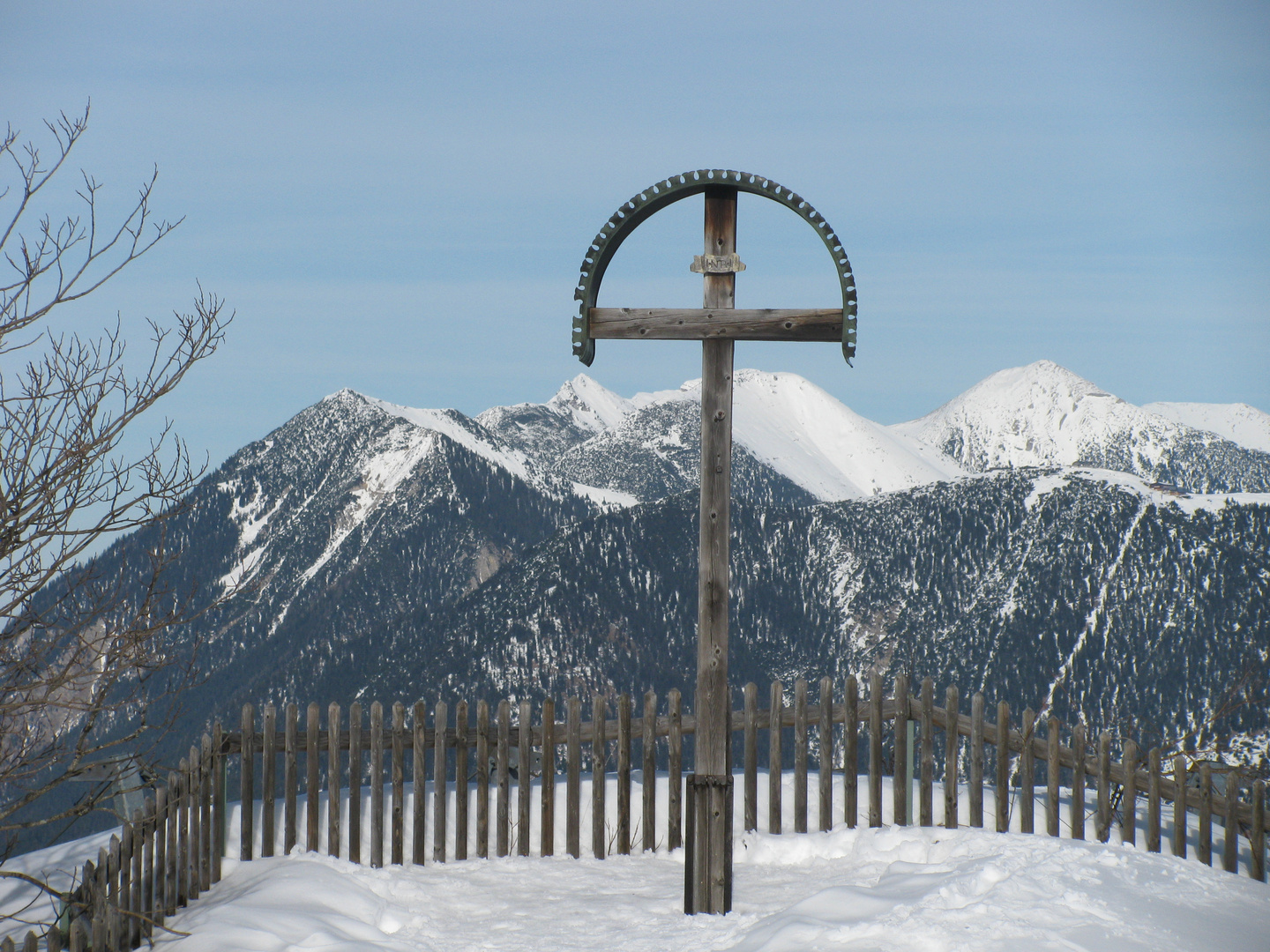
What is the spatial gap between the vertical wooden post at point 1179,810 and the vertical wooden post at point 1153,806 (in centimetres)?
14

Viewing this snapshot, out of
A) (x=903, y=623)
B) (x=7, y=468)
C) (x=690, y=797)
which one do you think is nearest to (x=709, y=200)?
(x=690, y=797)

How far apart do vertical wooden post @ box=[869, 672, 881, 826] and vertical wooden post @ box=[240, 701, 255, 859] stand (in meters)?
5.39

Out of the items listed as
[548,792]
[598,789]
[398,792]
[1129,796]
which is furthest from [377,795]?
[1129,796]

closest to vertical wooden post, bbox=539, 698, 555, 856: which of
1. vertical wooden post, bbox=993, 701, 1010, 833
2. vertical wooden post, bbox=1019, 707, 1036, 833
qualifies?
vertical wooden post, bbox=993, 701, 1010, 833

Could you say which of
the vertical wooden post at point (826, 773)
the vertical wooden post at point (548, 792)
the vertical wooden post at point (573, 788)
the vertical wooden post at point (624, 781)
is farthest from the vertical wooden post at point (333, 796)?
the vertical wooden post at point (826, 773)

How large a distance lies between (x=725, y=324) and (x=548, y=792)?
4.59 metres

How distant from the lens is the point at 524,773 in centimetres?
977

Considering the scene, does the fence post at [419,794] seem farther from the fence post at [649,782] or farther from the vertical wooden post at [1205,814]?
the vertical wooden post at [1205,814]

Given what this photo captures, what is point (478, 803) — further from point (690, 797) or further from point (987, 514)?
point (987, 514)

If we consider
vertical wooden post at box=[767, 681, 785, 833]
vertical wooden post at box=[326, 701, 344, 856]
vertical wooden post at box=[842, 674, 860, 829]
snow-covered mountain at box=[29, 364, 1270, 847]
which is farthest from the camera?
snow-covered mountain at box=[29, 364, 1270, 847]

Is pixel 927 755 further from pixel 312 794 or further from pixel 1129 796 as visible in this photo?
pixel 312 794

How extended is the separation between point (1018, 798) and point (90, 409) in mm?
8480

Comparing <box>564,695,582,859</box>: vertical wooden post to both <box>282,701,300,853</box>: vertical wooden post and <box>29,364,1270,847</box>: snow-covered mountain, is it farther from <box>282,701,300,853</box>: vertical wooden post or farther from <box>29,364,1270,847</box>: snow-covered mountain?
<box>29,364,1270,847</box>: snow-covered mountain

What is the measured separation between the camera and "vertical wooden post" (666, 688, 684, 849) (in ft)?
31.4
